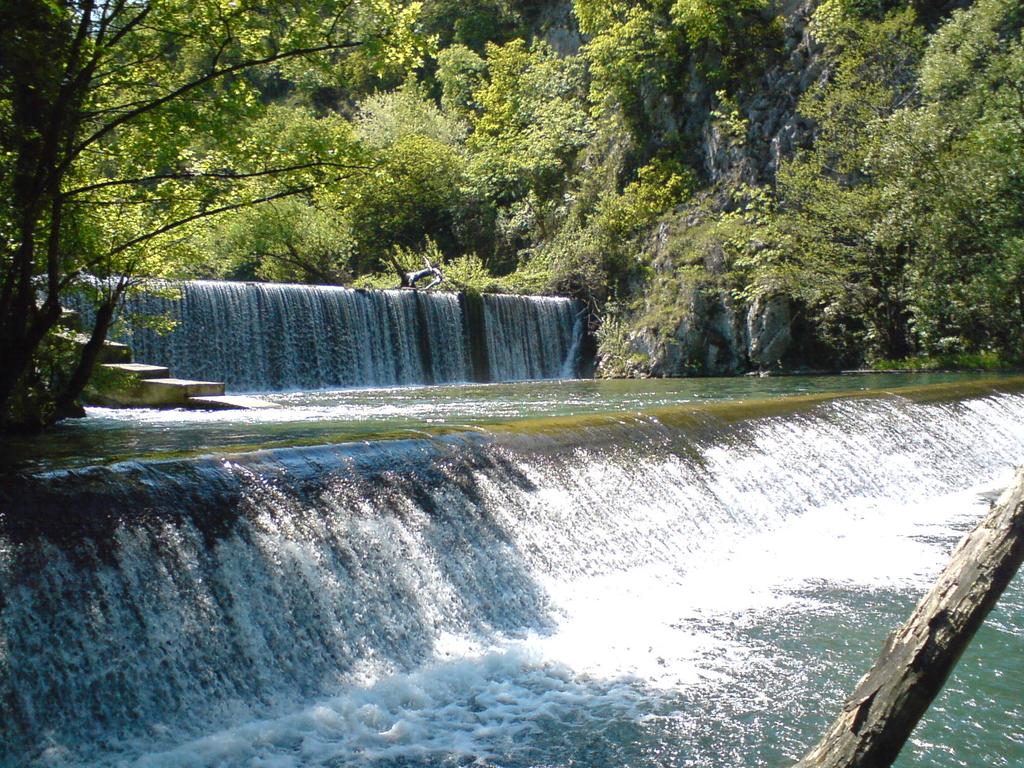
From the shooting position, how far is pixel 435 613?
6.23 metres

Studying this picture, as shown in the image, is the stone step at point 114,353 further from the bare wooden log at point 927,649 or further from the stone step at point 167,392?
the bare wooden log at point 927,649

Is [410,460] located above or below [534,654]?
above

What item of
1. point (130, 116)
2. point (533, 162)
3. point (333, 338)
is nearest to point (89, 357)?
point (130, 116)

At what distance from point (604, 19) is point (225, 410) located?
2174cm

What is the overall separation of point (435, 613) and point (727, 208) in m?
20.7

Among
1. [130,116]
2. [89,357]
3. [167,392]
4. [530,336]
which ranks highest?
[130,116]

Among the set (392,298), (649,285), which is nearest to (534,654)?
(392,298)

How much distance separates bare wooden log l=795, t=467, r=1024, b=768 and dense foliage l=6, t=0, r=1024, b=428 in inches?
228

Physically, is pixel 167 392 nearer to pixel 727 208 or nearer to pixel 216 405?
pixel 216 405

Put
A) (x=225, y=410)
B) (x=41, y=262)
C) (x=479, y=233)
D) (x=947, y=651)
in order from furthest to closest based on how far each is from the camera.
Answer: (x=479, y=233)
(x=225, y=410)
(x=41, y=262)
(x=947, y=651)

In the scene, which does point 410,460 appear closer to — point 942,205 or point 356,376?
point 356,376

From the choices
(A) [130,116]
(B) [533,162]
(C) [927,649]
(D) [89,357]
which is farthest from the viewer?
(B) [533,162]

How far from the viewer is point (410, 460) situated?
728 centimetres

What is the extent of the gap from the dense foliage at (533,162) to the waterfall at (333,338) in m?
1.39
